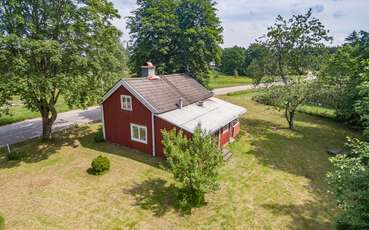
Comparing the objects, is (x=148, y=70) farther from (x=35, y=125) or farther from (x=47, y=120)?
(x=35, y=125)

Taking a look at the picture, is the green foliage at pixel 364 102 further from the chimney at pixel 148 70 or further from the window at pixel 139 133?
the chimney at pixel 148 70

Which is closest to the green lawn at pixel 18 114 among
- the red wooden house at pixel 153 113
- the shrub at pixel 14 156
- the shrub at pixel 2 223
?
the shrub at pixel 14 156

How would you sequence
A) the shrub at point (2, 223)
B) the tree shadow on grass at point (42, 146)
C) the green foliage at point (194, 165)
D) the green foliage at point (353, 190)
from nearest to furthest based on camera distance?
the green foliage at point (353, 190), the shrub at point (2, 223), the green foliage at point (194, 165), the tree shadow on grass at point (42, 146)

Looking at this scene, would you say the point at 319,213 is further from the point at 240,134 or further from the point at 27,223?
the point at 27,223

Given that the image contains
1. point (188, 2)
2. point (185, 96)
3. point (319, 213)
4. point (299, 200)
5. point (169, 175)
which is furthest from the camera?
point (188, 2)

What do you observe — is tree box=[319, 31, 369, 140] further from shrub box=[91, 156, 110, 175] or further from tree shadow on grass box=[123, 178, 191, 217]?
shrub box=[91, 156, 110, 175]

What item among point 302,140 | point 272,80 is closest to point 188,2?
point 272,80
